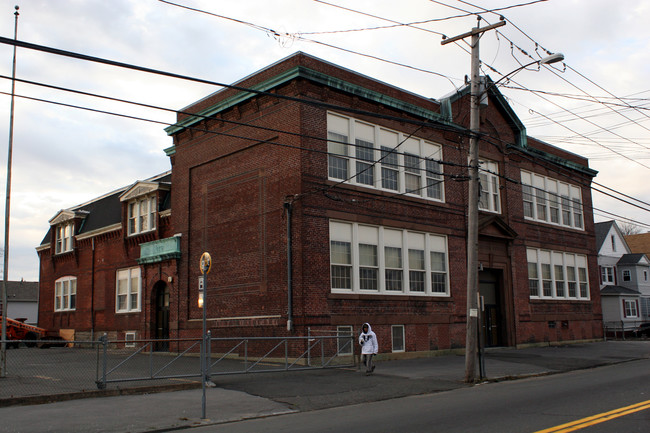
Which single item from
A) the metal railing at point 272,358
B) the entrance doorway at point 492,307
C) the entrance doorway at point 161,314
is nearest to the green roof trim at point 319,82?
the entrance doorway at point 161,314

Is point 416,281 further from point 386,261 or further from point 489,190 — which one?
point 489,190

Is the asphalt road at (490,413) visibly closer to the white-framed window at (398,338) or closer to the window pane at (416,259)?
the white-framed window at (398,338)

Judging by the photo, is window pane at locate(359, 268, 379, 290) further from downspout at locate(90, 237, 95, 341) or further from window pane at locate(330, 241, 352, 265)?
downspout at locate(90, 237, 95, 341)

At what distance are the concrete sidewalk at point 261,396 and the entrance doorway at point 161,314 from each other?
11.7 meters

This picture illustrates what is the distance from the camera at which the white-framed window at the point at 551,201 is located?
110ft

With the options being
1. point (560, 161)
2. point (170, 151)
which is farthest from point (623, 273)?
point (170, 151)

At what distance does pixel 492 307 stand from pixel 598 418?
2059 cm

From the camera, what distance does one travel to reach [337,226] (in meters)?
23.4

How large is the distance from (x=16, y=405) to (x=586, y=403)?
38.9 ft

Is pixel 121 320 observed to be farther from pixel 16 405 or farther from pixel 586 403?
pixel 586 403

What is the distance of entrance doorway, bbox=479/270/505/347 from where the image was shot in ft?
98.5

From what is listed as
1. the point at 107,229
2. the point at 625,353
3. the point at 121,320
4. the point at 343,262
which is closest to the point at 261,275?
the point at 343,262

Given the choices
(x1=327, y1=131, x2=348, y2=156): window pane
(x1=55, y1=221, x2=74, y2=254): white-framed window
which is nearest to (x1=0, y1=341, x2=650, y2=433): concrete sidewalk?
(x1=327, y1=131, x2=348, y2=156): window pane

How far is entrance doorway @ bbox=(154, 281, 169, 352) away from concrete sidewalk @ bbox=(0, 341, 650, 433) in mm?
11704
